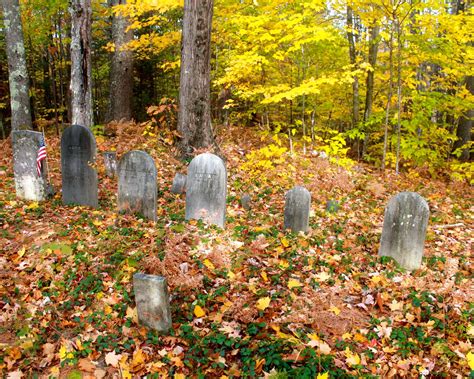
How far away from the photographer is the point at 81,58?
8.26 metres

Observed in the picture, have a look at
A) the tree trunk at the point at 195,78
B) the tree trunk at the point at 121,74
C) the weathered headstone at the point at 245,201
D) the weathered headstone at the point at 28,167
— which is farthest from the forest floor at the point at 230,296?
the tree trunk at the point at 121,74

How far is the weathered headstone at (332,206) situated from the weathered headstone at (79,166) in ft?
16.0

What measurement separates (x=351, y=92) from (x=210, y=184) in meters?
9.97

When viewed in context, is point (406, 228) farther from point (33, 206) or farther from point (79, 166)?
point (33, 206)

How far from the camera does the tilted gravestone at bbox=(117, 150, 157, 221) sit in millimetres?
6004

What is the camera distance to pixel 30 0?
11086 millimetres

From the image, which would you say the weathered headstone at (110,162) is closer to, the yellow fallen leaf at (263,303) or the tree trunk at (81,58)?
the tree trunk at (81,58)

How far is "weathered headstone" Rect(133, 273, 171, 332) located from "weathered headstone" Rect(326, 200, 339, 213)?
4.58 metres

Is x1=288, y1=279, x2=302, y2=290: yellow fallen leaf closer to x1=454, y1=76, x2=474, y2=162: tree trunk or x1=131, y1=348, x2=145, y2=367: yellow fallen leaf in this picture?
x1=131, y1=348, x2=145, y2=367: yellow fallen leaf

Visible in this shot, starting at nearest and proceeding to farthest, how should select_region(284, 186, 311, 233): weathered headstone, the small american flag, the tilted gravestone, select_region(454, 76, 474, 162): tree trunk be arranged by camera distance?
the tilted gravestone
select_region(284, 186, 311, 233): weathered headstone
the small american flag
select_region(454, 76, 474, 162): tree trunk

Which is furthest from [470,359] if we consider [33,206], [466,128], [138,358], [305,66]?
[466,128]

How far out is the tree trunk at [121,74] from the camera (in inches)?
446

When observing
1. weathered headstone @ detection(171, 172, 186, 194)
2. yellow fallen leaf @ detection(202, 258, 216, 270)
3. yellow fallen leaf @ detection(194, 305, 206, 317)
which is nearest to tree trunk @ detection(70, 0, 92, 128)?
weathered headstone @ detection(171, 172, 186, 194)

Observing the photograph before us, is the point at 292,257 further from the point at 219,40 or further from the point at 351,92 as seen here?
the point at 351,92
